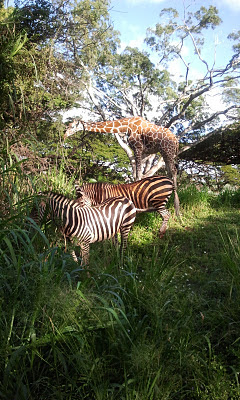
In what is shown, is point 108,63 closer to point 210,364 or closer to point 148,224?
point 148,224

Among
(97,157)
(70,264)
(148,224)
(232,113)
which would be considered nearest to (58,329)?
(70,264)

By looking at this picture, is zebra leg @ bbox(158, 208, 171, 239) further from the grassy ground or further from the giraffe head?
the grassy ground

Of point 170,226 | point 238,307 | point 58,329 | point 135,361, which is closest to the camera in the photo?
point 135,361

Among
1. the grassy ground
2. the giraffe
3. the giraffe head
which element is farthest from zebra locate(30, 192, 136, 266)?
the giraffe

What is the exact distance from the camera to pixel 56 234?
12.6ft

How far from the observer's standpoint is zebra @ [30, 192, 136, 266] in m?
4.03

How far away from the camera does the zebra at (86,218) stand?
4.03m

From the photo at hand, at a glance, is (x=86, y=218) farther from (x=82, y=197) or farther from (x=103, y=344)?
(x=103, y=344)

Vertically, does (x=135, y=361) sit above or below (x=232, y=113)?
below

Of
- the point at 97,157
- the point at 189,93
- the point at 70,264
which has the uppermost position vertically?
the point at 189,93

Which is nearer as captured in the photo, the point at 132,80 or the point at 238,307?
the point at 238,307

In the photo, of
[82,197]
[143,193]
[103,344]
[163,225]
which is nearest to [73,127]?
[82,197]

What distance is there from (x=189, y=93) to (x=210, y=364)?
1808 cm

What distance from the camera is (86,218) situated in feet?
14.6
